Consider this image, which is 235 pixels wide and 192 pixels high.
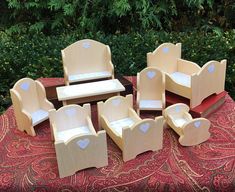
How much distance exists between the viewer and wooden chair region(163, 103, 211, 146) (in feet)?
3.42

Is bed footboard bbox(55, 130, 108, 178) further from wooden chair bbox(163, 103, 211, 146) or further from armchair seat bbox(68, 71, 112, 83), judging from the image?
armchair seat bbox(68, 71, 112, 83)

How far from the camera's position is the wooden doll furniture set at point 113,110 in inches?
Result: 37.1

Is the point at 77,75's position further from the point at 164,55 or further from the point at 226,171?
the point at 226,171

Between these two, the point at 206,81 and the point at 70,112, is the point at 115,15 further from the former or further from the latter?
the point at 70,112

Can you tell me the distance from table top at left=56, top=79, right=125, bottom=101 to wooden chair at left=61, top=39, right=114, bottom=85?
9 cm

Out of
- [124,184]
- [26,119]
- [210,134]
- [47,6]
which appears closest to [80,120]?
[26,119]

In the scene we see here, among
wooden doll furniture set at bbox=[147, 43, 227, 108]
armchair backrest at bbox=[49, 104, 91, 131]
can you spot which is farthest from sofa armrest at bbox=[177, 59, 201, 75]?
armchair backrest at bbox=[49, 104, 91, 131]

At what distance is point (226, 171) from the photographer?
948 millimetres

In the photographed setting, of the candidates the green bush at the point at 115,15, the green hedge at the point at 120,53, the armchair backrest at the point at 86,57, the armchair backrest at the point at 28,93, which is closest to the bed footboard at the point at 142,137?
the armchair backrest at the point at 28,93

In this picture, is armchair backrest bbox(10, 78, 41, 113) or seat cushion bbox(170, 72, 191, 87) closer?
armchair backrest bbox(10, 78, 41, 113)

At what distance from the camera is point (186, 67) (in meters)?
1.45

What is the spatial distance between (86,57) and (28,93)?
1.14 feet

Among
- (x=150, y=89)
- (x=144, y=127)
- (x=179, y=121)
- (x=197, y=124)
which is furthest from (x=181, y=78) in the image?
(x=144, y=127)

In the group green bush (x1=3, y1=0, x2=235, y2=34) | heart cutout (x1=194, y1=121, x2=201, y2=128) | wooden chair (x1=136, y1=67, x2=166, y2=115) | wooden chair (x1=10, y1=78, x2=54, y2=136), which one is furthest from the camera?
green bush (x1=3, y1=0, x2=235, y2=34)
